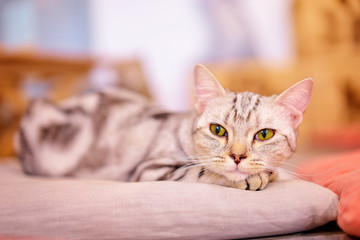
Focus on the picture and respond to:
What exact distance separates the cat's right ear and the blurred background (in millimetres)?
2699

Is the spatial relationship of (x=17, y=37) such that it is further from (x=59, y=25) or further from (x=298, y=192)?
(x=298, y=192)

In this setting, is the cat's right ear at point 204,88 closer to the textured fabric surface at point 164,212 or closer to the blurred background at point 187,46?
the textured fabric surface at point 164,212

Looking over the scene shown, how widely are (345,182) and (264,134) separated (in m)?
0.34

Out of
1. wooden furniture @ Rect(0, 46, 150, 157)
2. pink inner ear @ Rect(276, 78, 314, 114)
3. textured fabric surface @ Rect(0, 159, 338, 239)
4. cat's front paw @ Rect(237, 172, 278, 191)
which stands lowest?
wooden furniture @ Rect(0, 46, 150, 157)

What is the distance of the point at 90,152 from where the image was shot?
186cm

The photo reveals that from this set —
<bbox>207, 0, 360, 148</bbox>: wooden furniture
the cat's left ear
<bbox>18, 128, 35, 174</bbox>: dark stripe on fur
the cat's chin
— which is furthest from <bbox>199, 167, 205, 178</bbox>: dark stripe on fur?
<bbox>207, 0, 360, 148</bbox>: wooden furniture

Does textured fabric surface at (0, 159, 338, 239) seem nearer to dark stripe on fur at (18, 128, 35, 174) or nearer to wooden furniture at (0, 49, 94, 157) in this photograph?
dark stripe on fur at (18, 128, 35, 174)

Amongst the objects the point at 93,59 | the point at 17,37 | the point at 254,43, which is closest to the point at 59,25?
the point at 17,37

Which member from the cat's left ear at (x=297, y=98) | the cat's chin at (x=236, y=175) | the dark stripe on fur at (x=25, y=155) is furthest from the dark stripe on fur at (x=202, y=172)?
the dark stripe on fur at (x=25, y=155)

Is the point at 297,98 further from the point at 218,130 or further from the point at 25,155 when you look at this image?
the point at 25,155

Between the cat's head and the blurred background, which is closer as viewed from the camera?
the cat's head

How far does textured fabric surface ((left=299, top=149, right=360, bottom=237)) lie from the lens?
1.11 meters

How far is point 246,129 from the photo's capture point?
4.37ft

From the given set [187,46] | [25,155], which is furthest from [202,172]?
[187,46]
